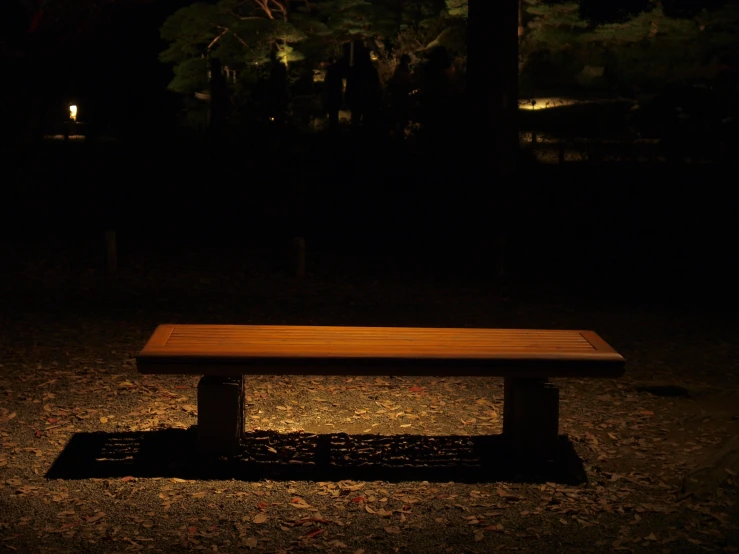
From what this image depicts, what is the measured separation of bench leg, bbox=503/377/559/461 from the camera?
4641mm

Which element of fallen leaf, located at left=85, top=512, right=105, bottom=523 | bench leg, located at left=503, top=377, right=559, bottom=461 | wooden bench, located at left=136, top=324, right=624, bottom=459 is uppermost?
wooden bench, located at left=136, top=324, right=624, bottom=459

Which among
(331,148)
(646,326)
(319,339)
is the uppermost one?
(331,148)

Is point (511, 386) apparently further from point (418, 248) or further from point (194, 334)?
point (418, 248)

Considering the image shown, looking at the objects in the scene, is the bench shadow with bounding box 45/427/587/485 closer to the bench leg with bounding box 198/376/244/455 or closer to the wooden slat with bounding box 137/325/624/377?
the bench leg with bounding box 198/376/244/455

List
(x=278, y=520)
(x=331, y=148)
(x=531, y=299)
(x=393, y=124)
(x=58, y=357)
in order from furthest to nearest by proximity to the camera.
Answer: (x=393, y=124), (x=331, y=148), (x=531, y=299), (x=58, y=357), (x=278, y=520)

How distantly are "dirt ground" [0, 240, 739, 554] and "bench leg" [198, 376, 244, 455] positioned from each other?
117mm

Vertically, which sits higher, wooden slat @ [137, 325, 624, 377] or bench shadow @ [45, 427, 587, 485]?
wooden slat @ [137, 325, 624, 377]

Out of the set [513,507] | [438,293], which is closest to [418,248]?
[438,293]

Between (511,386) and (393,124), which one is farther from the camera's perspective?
(393,124)

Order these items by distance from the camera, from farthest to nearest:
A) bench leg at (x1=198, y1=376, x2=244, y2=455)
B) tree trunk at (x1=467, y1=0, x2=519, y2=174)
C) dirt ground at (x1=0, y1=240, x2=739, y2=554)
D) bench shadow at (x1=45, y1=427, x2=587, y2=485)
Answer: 1. tree trunk at (x1=467, y1=0, x2=519, y2=174)
2. bench leg at (x1=198, y1=376, x2=244, y2=455)
3. bench shadow at (x1=45, y1=427, x2=587, y2=485)
4. dirt ground at (x1=0, y1=240, x2=739, y2=554)

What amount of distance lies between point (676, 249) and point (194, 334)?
29.5 feet

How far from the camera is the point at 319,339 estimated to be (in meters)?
4.77

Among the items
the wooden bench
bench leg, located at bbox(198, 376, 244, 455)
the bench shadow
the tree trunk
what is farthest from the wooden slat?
the tree trunk

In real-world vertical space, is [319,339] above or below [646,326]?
above
